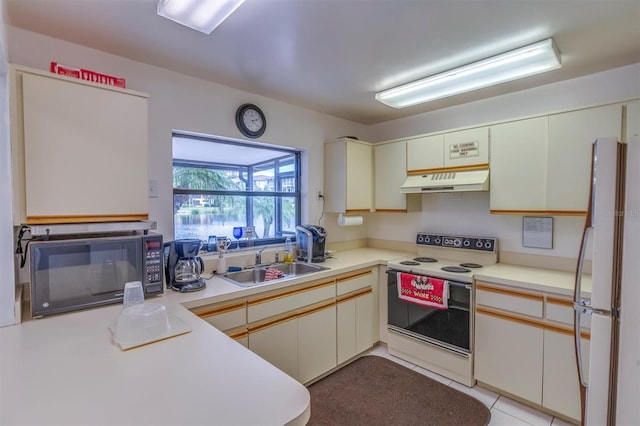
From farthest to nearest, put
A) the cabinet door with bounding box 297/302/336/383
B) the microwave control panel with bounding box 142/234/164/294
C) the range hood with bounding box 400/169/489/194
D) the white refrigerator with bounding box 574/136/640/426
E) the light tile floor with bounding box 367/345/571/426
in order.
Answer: the range hood with bounding box 400/169/489/194, the cabinet door with bounding box 297/302/336/383, the light tile floor with bounding box 367/345/571/426, the microwave control panel with bounding box 142/234/164/294, the white refrigerator with bounding box 574/136/640/426

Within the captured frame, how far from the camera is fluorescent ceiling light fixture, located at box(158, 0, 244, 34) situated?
4.63 feet

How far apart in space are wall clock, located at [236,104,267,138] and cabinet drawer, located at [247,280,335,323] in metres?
1.40

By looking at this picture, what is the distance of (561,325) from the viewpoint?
1.98 m

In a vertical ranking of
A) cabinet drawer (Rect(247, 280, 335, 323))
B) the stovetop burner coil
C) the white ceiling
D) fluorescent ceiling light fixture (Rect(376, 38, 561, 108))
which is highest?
the white ceiling

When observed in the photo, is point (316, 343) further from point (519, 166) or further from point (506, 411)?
point (519, 166)

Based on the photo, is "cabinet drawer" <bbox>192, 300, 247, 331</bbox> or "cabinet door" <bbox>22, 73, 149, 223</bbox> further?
"cabinet drawer" <bbox>192, 300, 247, 331</bbox>

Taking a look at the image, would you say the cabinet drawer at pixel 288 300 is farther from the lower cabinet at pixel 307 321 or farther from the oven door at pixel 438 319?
the oven door at pixel 438 319

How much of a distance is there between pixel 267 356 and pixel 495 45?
98.4 inches

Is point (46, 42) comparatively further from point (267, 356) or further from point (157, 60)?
point (267, 356)

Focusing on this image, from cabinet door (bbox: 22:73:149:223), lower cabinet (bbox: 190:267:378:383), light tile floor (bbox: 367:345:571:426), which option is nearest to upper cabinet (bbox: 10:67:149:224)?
cabinet door (bbox: 22:73:149:223)

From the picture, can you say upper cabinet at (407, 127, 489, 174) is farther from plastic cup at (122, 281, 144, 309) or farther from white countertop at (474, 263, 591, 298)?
plastic cup at (122, 281, 144, 309)

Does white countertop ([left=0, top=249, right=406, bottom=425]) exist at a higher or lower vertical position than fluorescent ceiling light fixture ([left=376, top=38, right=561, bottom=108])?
lower

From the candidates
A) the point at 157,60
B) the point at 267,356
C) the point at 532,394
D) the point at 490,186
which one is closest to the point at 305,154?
the point at 157,60

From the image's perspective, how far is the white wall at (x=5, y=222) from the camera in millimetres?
1342
